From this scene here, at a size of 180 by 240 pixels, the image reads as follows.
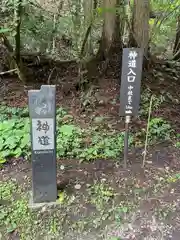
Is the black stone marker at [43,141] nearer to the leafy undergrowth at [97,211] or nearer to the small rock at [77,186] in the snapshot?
the leafy undergrowth at [97,211]

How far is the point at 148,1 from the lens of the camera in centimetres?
527

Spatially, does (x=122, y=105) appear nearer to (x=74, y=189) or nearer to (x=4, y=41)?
(x=74, y=189)

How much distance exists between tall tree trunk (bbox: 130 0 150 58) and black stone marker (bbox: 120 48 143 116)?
2.30m

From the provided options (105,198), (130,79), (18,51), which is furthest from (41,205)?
(18,51)

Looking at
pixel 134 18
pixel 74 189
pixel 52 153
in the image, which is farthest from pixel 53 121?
pixel 134 18

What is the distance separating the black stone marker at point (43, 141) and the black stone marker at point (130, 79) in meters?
1.05

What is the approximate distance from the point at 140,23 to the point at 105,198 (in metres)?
3.76

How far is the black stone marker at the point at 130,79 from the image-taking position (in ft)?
10.8

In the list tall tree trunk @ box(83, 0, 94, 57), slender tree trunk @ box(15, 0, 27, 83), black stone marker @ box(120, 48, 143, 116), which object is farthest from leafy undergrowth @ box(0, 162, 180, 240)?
tall tree trunk @ box(83, 0, 94, 57)

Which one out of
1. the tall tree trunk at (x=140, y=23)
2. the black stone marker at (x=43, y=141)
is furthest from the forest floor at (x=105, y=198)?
the tall tree trunk at (x=140, y=23)

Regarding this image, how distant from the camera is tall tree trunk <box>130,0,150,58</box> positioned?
530 cm

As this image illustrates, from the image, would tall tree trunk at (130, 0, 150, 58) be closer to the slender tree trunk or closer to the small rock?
the slender tree trunk

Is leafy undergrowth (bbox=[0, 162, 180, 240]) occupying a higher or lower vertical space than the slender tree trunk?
lower

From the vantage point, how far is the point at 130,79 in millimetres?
3369
